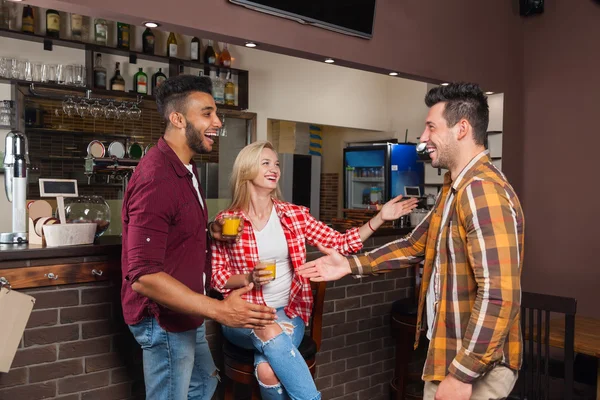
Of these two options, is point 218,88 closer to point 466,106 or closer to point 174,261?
point 174,261

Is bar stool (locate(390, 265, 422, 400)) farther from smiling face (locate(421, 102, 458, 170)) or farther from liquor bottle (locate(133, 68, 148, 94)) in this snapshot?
liquor bottle (locate(133, 68, 148, 94))

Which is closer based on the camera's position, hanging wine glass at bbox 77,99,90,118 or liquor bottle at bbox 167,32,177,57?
hanging wine glass at bbox 77,99,90,118

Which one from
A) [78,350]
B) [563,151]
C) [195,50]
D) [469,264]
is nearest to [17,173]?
[78,350]

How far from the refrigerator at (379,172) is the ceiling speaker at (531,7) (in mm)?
2661

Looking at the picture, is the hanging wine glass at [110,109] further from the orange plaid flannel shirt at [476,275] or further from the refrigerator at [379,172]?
the orange plaid flannel shirt at [476,275]

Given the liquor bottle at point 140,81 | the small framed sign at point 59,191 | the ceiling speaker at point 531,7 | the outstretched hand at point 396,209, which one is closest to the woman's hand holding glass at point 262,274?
the outstretched hand at point 396,209

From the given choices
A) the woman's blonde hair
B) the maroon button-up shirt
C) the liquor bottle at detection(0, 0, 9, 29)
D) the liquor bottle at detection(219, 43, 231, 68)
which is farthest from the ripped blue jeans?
the liquor bottle at detection(219, 43, 231, 68)

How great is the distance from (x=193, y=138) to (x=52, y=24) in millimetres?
3523

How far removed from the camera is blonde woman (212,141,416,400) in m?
2.33

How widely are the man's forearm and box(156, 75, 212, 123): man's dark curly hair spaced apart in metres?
0.74

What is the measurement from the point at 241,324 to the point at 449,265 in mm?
712

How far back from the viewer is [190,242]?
2109 millimetres

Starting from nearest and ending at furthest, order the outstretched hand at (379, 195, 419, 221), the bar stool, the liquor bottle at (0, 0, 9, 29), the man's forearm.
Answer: the man's forearm → the outstretched hand at (379, 195, 419, 221) → the bar stool → the liquor bottle at (0, 0, 9, 29)

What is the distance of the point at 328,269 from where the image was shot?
235 cm
